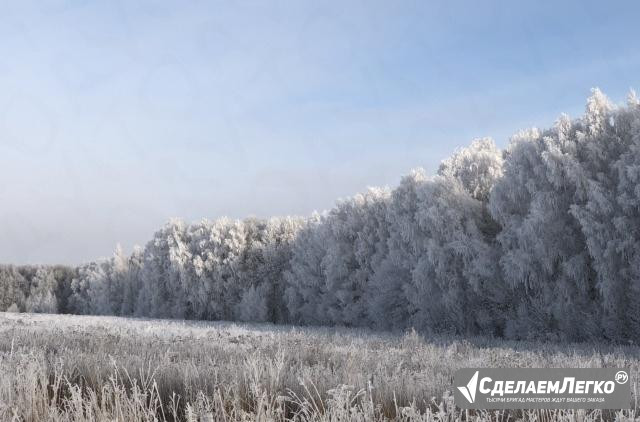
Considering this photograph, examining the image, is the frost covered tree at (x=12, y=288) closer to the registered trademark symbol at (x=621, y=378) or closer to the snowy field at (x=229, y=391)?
the snowy field at (x=229, y=391)

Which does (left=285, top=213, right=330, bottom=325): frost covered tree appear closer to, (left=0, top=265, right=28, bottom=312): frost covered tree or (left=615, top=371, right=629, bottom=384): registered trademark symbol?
(left=615, top=371, right=629, bottom=384): registered trademark symbol

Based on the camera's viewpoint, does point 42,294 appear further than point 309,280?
Yes

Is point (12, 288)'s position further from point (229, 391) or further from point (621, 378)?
point (621, 378)

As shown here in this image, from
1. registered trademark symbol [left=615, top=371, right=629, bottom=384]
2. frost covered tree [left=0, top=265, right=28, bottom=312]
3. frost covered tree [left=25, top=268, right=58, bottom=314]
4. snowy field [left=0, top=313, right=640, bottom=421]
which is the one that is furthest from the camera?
frost covered tree [left=0, top=265, right=28, bottom=312]

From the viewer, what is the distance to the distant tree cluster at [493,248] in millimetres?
18688

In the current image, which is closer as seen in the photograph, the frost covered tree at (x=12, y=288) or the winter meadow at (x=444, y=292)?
the winter meadow at (x=444, y=292)

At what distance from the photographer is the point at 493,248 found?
73.3ft

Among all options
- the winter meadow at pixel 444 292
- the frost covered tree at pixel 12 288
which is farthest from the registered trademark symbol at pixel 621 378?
the frost covered tree at pixel 12 288

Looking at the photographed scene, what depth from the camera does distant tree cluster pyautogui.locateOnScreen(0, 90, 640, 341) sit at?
18688 millimetres

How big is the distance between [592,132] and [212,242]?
27.5m

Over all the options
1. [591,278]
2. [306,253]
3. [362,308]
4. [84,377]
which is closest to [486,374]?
[84,377]

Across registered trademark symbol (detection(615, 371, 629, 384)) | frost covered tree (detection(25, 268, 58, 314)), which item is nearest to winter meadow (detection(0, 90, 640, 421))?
registered trademark symbol (detection(615, 371, 629, 384))

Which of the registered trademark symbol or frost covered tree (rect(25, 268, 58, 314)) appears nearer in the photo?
the registered trademark symbol

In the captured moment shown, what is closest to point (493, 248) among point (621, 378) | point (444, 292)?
point (444, 292)
